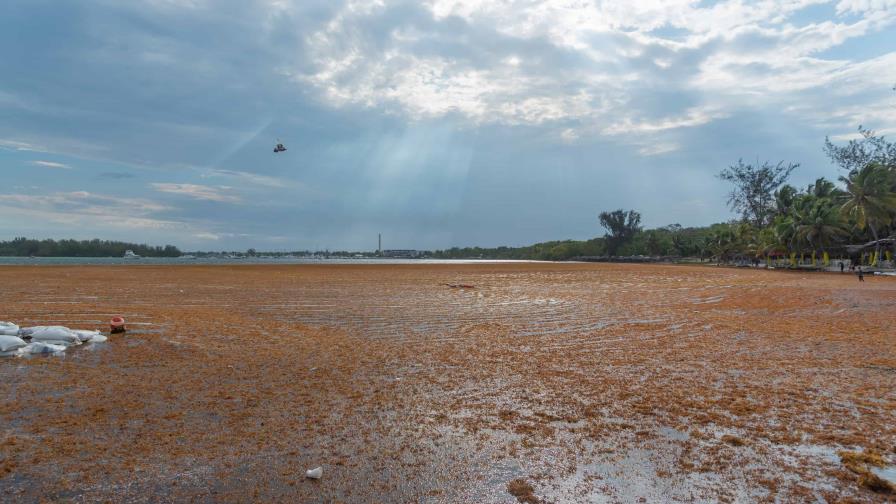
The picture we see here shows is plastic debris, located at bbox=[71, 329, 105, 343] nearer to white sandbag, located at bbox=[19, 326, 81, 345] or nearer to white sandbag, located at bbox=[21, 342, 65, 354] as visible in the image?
white sandbag, located at bbox=[19, 326, 81, 345]

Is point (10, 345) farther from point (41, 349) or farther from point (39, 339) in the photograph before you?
point (39, 339)

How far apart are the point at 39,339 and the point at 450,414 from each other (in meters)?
8.80

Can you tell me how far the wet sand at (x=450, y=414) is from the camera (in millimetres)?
3863

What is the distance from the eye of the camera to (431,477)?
→ 3988 mm

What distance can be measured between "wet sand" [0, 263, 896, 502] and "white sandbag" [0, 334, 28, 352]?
3.34 ft

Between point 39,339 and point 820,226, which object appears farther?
point 820,226

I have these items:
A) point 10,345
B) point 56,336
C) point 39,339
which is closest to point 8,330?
point 39,339

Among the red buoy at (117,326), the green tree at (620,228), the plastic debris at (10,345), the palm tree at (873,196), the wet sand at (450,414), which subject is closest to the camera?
the wet sand at (450,414)

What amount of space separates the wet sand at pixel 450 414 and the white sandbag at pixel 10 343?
1.02 m

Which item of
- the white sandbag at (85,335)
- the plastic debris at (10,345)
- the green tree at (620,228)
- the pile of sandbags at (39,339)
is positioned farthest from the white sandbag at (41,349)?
the green tree at (620,228)

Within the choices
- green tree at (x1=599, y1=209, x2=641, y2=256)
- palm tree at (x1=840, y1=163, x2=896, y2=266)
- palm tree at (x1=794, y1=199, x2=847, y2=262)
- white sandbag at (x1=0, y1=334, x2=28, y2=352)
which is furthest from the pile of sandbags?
green tree at (x1=599, y1=209, x2=641, y2=256)

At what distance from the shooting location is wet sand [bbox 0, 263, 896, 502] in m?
3.86

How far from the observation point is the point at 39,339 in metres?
9.41

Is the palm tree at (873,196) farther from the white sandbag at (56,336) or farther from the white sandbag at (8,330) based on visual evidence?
the white sandbag at (8,330)
